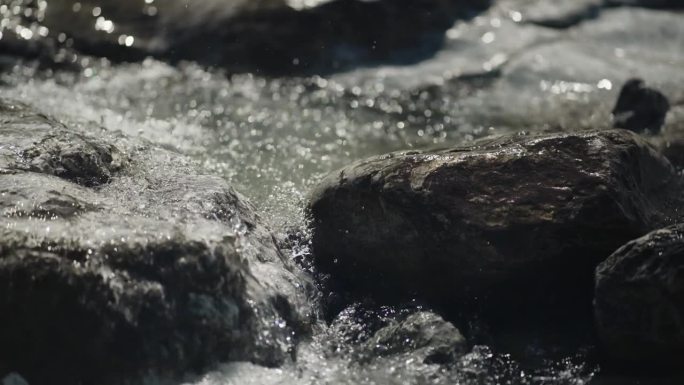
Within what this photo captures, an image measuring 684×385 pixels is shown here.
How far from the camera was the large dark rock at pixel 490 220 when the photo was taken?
4.50 metres

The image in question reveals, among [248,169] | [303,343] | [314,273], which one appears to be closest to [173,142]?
[248,169]

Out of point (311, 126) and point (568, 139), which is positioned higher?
point (568, 139)

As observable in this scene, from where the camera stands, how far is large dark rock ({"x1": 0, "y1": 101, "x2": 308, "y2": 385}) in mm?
3707

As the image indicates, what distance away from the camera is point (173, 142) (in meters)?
6.81

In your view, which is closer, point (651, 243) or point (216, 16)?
point (651, 243)

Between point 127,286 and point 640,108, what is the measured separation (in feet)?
16.3

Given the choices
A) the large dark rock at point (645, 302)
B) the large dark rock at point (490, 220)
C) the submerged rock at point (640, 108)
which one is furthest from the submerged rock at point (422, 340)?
the submerged rock at point (640, 108)

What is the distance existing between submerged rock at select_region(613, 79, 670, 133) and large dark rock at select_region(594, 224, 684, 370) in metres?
3.06

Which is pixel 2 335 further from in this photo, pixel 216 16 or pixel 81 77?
pixel 216 16

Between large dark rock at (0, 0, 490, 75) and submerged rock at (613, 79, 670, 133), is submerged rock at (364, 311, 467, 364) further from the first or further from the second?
large dark rock at (0, 0, 490, 75)

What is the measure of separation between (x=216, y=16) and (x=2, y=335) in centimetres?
551

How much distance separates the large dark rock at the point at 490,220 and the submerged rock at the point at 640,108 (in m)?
2.19

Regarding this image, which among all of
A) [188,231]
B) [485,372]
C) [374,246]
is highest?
[188,231]

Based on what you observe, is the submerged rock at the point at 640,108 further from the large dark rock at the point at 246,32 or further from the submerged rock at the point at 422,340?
the submerged rock at the point at 422,340
